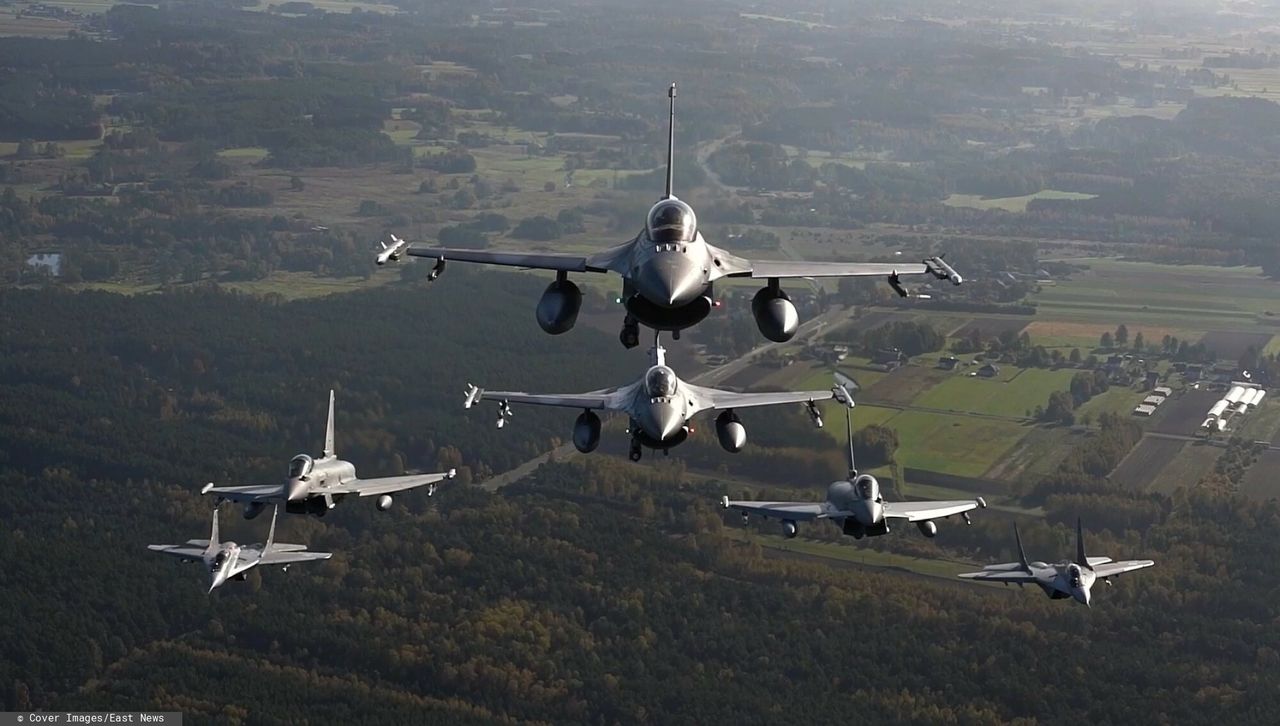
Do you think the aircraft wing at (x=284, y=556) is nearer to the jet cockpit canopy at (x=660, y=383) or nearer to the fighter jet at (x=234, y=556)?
the fighter jet at (x=234, y=556)

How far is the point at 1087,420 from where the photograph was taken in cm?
9088

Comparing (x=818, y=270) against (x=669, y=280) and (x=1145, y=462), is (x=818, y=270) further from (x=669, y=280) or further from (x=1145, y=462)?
(x=1145, y=462)

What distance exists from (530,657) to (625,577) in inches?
336

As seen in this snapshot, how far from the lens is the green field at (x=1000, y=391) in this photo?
9069 centimetres

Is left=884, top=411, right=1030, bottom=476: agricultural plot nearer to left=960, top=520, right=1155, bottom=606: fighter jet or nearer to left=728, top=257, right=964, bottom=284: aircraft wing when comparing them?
left=960, top=520, right=1155, bottom=606: fighter jet

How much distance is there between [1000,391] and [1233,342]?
21.6 metres

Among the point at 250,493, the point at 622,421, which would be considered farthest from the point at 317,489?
the point at 622,421

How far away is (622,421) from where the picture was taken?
306ft

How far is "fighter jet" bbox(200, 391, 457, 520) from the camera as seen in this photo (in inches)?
1966

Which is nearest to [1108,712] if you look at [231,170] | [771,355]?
[771,355]

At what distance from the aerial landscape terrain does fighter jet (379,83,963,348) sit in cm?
103

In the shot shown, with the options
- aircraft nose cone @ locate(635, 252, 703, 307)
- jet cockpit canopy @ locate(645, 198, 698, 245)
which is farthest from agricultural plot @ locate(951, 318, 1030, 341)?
aircraft nose cone @ locate(635, 252, 703, 307)

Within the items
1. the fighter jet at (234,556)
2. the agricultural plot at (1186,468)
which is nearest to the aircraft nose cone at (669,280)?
the fighter jet at (234,556)

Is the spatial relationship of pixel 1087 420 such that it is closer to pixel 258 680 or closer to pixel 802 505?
pixel 802 505
